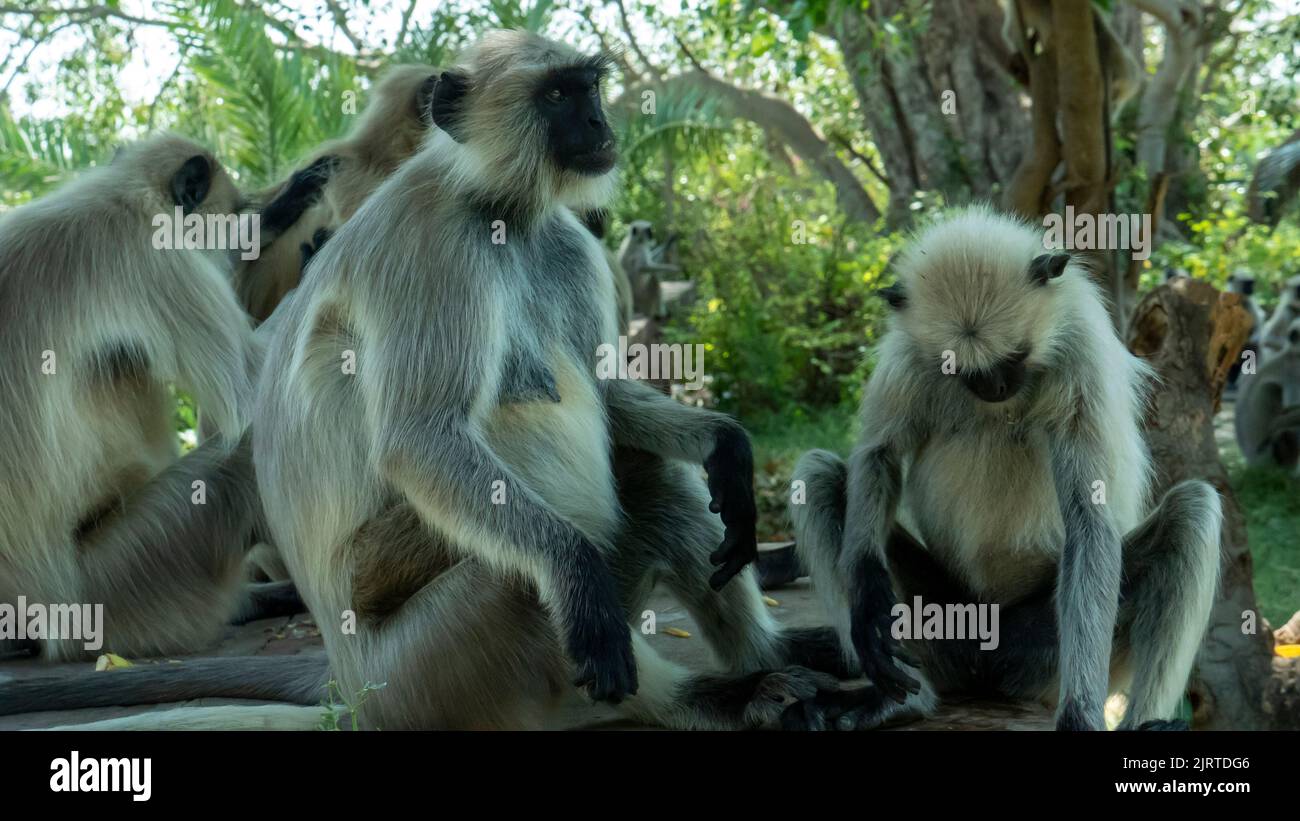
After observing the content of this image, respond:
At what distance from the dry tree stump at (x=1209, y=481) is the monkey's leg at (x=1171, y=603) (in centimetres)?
211

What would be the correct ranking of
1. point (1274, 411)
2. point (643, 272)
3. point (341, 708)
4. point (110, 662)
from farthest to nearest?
point (643, 272)
point (1274, 411)
point (110, 662)
point (341, 708)

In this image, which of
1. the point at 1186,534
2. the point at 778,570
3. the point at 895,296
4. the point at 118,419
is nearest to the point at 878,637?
the point at 1186,534

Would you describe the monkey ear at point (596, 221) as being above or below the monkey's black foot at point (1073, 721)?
above

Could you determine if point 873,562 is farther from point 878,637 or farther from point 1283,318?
point 1283,318

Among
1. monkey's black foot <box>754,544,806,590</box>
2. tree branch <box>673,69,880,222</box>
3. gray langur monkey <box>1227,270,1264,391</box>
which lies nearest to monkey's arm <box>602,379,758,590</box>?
monkey's black foot <box>754,544,806,590</box>

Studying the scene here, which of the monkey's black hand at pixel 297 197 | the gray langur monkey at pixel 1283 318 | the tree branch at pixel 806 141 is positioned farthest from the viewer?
the tree branch at pixel 806 141

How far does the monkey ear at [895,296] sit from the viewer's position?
350 cm

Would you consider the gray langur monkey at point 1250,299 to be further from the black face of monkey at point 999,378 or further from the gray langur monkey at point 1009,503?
the black face of monkey at point 999,378

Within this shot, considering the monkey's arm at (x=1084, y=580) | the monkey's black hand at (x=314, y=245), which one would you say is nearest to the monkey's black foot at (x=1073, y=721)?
the monkey's arm at (x=1084, y=580)

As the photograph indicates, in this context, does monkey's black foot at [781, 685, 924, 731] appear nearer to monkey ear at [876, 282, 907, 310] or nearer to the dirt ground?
the dirt ground

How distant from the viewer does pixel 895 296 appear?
11.5 ft

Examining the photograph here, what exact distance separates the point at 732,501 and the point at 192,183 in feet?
7.76

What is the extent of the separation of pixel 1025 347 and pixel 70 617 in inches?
118

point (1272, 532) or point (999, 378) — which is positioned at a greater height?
point (999, 378)
